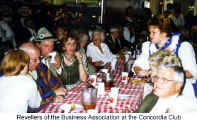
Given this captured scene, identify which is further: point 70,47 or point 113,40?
point 113,40

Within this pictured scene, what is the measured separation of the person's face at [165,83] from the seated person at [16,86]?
2.77ft

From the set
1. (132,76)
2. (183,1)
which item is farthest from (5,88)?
(183,1)

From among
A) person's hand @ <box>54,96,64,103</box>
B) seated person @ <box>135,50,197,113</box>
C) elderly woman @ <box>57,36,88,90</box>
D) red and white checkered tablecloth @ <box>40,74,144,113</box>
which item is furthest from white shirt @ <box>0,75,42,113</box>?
elderly woman @ <box>57,36,88,90</box>

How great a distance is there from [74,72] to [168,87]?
1.69m

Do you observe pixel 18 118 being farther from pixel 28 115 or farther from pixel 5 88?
pixel 5 88

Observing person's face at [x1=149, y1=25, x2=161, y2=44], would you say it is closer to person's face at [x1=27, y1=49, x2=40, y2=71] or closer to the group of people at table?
the group of people at table

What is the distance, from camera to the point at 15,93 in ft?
5.26

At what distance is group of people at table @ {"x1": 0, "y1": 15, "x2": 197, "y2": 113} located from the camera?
54.2 inches

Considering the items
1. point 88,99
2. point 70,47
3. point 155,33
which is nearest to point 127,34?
point 70,47

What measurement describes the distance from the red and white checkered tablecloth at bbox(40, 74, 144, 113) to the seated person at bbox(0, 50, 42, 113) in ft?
0.67

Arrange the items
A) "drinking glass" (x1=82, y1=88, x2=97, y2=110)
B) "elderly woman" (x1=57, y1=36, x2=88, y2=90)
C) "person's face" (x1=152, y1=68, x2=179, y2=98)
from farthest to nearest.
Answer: "elderly woman" (x1=57, y1=36, x2=88, y2=90) → "drinking glass" (x1=82, y1=88, x2=97, y2=110) → "person's face" (x1=152, y1=68, x2=179, y2=98)

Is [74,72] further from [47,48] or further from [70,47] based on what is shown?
[47,48]

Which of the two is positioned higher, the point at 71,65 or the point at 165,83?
the point at 165,83

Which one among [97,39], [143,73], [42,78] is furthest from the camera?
[97,39]
